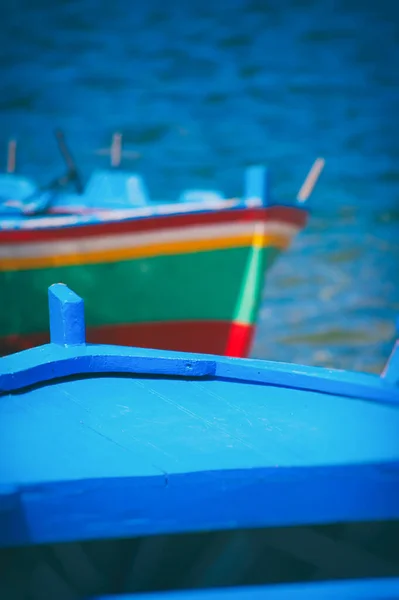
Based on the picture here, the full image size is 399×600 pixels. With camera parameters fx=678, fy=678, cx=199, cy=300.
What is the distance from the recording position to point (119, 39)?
12.0 m

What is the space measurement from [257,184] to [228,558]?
8.40 feet

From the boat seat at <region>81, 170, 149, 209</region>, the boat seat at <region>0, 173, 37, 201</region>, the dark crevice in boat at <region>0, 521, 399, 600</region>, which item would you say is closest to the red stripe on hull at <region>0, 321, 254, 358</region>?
the boat seat at <region>81, 170, 149, 209</region>

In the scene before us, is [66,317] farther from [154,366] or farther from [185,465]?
[185,465]

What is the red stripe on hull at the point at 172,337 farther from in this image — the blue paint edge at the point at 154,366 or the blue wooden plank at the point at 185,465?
the blue wooden plank at the point at 185,465

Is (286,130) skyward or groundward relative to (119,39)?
groundward

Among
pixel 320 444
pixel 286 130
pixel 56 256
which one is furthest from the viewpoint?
pixel 286 130

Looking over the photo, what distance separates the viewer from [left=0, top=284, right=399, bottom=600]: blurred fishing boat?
956 millimetres

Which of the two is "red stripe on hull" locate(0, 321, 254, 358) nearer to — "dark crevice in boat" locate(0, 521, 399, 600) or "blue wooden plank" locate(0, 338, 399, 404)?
"blue wooden plank" locate(0, 338, 399, 404)

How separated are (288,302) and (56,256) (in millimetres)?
3919

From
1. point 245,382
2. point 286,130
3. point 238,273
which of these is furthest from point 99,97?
point 245,382

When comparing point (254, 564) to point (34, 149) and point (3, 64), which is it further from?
point (3, 64)

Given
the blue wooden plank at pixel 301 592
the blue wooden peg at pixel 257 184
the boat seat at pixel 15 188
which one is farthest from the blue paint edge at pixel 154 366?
the boat seat at pixel 15 188

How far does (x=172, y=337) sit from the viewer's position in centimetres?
374

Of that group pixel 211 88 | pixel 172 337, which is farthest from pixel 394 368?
pixel 211 88
